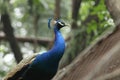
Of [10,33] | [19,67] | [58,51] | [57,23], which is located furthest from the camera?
[10,33]

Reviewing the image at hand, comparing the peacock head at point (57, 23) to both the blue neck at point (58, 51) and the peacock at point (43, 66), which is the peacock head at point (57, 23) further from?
the blue neck at point (58, 51)

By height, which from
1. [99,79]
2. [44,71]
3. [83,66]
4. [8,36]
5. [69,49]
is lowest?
[99,79]

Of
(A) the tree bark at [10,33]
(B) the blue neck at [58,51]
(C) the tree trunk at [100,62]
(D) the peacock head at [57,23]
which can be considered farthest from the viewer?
(A) the tree bark at [10,33]

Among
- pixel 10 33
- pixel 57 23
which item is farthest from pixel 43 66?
pixel 10 33

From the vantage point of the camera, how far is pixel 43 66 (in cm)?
437

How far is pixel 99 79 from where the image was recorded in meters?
2.86

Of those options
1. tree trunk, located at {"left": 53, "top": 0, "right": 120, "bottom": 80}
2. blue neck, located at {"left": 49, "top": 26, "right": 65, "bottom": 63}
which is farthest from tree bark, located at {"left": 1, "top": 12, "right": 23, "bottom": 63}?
tree trunk, located at {"left": 53, "top": 0, "right": 120, "bottom": 80}

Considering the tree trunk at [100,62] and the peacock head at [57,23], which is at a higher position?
the peacock head at [57,23]

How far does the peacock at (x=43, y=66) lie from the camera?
14.1ft

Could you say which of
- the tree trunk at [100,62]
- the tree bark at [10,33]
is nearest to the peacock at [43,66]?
the tree trunk at [100,62]

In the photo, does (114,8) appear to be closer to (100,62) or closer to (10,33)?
(100,62)

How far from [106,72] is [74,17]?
197 inches

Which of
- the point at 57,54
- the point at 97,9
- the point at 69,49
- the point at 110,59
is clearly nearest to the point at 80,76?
the point at 110,59

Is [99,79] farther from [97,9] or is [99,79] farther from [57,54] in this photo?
[97,9]
